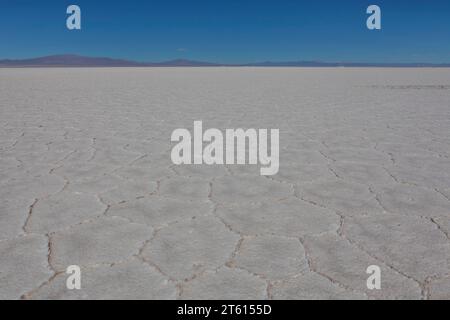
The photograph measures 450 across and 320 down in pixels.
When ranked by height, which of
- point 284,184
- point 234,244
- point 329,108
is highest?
point 329,108

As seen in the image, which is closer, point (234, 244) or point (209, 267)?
point (209, 267)

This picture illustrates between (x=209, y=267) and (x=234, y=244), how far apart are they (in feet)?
0.59

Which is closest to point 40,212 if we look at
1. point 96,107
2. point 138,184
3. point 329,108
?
point 138,184

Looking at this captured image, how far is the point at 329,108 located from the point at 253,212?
412 centimetres

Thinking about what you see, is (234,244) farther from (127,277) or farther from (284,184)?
(284,184)

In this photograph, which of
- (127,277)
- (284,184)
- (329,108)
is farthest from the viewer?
(329,108)
